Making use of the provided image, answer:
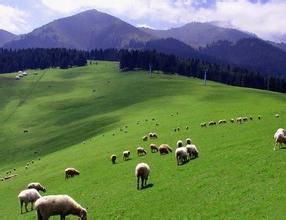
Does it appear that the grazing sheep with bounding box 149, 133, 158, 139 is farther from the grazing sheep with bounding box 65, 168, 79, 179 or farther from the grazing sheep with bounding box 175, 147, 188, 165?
the grazing sheep with bounding box 175, 147, 188, 165

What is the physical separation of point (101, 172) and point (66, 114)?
7472cm

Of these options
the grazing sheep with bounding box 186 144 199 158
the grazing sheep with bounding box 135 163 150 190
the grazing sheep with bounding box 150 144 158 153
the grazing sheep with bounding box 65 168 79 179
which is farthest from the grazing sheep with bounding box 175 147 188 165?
the grazing sheep with bounding box 65 168 79 179

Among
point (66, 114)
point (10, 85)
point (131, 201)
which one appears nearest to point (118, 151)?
point (131, 201)

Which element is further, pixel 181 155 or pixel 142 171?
pixel 181 155

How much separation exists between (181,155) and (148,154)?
13.0 meters

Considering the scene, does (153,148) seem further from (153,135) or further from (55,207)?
(55,207)

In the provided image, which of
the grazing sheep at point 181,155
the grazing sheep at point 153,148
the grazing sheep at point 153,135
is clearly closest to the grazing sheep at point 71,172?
the grazing sheep at point 153,148

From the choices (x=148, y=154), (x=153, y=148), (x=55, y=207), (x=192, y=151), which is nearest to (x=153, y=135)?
(x=153, y=148)

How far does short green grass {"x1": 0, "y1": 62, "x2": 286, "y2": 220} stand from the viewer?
95.6 feet

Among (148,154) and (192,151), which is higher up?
(192,151)

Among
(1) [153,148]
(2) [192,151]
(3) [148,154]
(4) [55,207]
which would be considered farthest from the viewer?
(1) [153,148]

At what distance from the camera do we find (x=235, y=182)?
3141 cm

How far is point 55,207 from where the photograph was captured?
26141mm

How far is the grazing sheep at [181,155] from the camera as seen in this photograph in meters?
41.8
